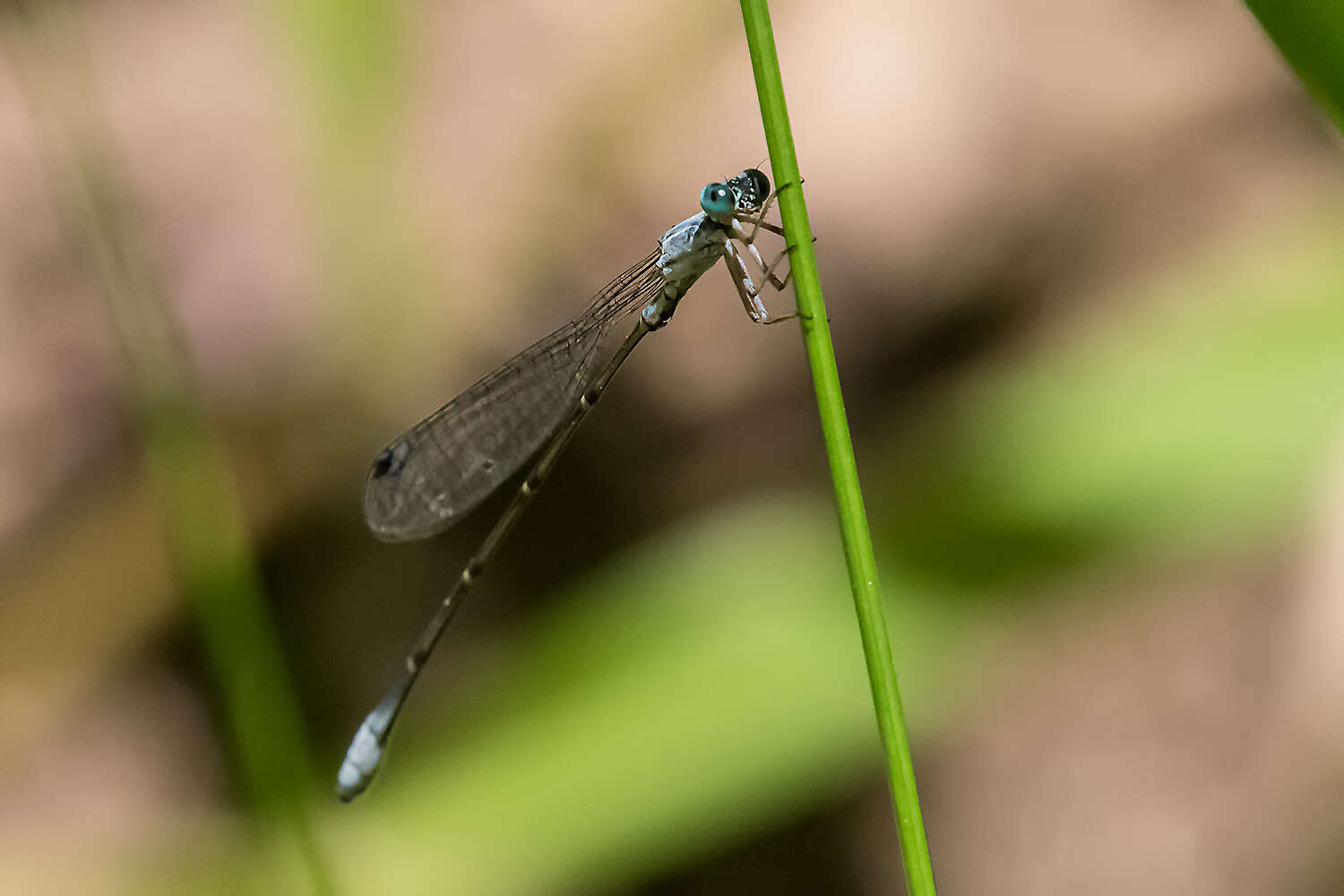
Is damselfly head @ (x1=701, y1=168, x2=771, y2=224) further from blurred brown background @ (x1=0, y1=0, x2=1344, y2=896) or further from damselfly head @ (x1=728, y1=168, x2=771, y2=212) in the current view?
blurred brown background @ (x1=0, y1=0, x2=1344, y2=896)

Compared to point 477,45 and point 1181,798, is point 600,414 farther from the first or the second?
point 1181,798

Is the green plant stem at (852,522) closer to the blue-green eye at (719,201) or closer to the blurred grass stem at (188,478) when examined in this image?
the blue-green eye at (719,201)

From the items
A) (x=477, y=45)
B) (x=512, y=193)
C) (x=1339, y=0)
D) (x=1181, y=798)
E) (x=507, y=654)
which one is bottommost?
(x=1181, y=798)

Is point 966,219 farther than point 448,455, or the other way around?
point 966,219

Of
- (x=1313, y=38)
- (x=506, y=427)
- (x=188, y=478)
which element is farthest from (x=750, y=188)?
(x=188, y=478)

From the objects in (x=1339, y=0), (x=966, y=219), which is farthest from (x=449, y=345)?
(x=1339, y=0)

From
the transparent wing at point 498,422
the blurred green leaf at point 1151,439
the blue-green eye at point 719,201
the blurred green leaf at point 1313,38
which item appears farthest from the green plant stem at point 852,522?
the transparent wing at point 498,422
